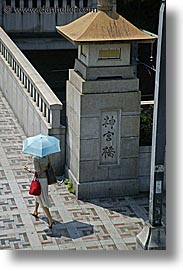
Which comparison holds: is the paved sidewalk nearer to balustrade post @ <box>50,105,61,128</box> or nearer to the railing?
balustrade post @ <box>50,105,61,128</box>

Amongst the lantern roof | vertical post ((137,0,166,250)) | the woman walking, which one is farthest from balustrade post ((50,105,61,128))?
vertical post ((137,0,166,250))

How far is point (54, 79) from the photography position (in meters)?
22.1

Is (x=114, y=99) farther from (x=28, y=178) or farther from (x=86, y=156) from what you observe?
(x=28, y=178)

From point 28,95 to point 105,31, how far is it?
3735 millimetres

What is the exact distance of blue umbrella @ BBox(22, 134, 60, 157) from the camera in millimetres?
11422

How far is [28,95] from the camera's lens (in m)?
15.5

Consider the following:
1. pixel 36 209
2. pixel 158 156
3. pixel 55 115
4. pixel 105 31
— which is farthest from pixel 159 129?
pixel 55 115

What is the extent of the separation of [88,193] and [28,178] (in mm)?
1313

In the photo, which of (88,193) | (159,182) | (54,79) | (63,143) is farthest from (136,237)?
(54,79)

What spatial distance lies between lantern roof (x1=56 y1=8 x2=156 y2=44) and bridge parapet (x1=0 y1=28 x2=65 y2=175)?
161cm

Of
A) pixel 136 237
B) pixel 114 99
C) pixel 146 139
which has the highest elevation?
pixel 114 99

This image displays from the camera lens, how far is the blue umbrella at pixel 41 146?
11.4m

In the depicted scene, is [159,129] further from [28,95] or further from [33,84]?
[28,95]

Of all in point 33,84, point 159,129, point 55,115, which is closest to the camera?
point 159,129
